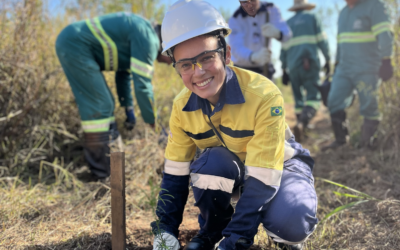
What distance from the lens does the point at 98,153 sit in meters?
2.94

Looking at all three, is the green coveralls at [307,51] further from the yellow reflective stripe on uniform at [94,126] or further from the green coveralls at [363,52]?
the yellow reflective stripe on uniform at [94,126]

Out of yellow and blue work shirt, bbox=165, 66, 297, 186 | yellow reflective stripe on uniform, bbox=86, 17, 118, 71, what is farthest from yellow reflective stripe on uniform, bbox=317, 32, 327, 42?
yellow and blue work shirt, bbox=165, 66, 297, 186

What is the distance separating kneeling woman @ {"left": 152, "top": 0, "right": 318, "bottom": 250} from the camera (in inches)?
57.8

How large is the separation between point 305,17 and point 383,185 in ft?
9.25

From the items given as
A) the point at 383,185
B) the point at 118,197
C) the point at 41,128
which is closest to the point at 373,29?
the point at 383,185

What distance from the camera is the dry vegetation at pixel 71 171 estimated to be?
1910 millimetres

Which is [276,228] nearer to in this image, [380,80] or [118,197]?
[118,197]

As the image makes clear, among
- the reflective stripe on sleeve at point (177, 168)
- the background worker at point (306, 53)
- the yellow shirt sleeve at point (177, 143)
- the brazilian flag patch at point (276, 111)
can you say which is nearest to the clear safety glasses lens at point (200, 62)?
the yellow shirt sleeve at point (177, 143)

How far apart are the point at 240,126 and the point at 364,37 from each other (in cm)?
272

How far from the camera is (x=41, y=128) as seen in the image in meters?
3.19

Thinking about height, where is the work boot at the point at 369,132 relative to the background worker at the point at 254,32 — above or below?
below

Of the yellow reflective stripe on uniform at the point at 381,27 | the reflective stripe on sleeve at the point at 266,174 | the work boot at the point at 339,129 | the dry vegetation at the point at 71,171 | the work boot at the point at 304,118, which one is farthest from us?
the work boot at the point at 304,118

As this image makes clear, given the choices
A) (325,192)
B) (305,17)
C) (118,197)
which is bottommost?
(325,192)

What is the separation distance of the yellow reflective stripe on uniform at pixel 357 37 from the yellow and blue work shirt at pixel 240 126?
2444mm
